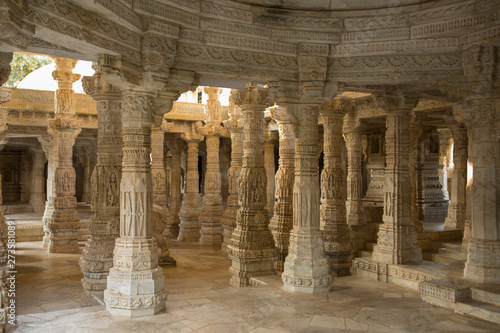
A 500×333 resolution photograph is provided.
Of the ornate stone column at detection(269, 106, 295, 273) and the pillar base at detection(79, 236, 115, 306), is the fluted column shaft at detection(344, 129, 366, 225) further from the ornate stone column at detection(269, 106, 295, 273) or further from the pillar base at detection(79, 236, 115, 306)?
the pillar base at detection(79, 236, 115, 306)

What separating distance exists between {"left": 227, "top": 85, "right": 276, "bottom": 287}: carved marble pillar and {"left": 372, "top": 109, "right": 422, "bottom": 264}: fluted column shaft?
2.21 m

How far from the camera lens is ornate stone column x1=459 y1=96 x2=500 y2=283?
6039mm

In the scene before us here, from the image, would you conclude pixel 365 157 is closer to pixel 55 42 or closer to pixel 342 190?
pixel 342 190

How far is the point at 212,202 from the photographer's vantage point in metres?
14.9

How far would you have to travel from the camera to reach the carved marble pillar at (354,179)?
11320 millimetres

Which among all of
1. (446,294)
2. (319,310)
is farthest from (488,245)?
(319,310)

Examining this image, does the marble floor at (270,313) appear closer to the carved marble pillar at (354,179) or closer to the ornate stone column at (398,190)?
the ornate stone column at (398,190)

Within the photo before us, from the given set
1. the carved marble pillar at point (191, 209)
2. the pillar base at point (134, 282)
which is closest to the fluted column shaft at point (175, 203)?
the carved marble pillar at point (191, 209)

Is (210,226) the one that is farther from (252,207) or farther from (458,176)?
(458,176)

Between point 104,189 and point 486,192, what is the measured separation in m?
5.97

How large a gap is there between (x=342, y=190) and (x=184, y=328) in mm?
5463

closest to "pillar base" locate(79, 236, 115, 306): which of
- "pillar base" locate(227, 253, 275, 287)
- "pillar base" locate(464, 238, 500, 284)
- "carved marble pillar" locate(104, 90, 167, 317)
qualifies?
"carved marble pillar" locate(104, 90, 167, 317)

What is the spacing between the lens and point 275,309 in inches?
224

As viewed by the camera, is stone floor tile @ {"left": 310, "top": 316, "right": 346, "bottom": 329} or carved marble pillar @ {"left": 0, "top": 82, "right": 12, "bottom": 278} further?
stone floor tile @ {"left": 310, "top": 316, "right": 346, "bottom": 329}
